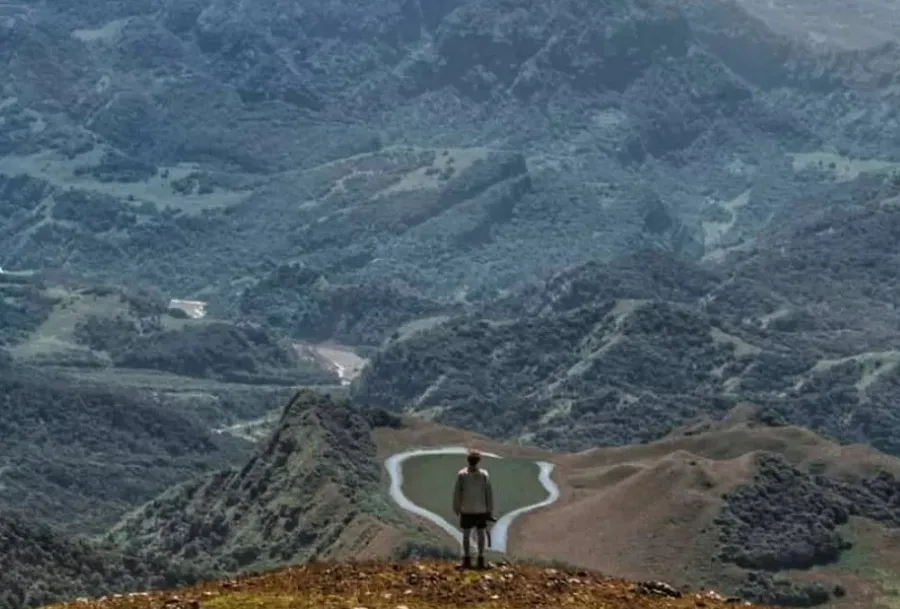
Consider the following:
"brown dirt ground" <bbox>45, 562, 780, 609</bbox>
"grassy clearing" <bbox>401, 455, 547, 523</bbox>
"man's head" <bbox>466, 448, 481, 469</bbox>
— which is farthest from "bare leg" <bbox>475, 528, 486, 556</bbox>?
"grassy clearing" <bbox>401, 455, 547, 523</bbox>

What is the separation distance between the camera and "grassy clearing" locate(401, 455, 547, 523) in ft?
389

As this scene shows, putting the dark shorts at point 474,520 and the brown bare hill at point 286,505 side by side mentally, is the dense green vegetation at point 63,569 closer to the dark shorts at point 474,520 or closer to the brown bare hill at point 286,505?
the brown bare hill at point 286,505

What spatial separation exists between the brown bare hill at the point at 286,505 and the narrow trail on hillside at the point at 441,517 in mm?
1057

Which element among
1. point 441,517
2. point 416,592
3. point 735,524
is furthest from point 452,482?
point 416,592

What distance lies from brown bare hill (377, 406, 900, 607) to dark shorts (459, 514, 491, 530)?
51482mm

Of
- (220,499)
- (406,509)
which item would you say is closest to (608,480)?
(406,509)

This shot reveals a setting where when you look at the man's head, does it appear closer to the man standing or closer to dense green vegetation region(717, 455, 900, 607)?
the man standing

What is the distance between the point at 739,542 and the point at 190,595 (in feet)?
212

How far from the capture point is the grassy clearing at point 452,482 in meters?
118

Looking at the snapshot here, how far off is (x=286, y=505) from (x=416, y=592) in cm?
7739

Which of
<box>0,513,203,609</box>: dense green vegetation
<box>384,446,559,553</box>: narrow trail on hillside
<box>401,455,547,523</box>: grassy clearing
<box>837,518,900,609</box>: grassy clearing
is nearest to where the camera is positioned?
<box>0,513,203,609</box>: dense green vegetation

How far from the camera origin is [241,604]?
47938 mm

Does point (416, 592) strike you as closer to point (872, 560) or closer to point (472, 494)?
point (472, 494)

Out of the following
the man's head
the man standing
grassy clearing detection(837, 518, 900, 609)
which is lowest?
grassy clearing detection(837, 518, 900, 609)
